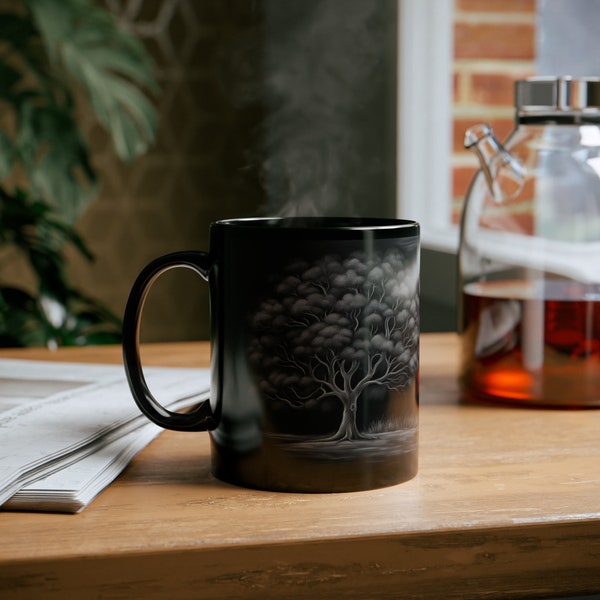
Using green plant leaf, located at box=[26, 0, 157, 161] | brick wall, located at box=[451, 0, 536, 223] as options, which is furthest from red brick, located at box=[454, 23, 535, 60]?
green plant leaf, located at box=[26, 0, 157, 161]

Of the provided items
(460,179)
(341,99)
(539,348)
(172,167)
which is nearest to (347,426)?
(539,348)

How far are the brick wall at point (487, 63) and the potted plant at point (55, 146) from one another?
2.05ft

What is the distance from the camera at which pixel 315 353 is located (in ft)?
1.67

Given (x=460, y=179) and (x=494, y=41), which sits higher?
(x=494, y=41)

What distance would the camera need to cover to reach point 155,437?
0.64m

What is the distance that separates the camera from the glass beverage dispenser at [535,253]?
0.71m

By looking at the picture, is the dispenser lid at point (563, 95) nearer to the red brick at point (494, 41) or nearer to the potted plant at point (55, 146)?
the potted plant at point (55, 146)

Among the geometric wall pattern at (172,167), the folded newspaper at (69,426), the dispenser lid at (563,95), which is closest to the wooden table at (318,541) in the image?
the folded newspaper at (69,426)

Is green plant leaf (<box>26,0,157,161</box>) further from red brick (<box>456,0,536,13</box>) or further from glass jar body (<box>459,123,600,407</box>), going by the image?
glass jar body (<box>459,123,600,407</box>)

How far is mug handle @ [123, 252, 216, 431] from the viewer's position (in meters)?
0.54

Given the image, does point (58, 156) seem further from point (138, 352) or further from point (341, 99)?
point (138, 352)

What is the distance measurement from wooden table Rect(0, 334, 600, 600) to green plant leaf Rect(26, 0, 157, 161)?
49.8 inches

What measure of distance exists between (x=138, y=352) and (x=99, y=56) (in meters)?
1.29

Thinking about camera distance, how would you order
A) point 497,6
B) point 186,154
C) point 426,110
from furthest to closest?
point 186,154
point 426,110
point 497,6
